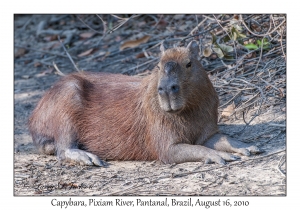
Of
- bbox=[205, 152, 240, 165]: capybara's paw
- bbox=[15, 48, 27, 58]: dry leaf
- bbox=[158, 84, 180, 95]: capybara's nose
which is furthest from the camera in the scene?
bbox=[15, 48, 27, 58]: dry leaf

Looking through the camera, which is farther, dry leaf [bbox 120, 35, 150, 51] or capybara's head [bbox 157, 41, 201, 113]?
dry leaf [bbox 120, 35, 150, 51]

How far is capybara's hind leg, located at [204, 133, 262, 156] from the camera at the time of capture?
15.8 ft

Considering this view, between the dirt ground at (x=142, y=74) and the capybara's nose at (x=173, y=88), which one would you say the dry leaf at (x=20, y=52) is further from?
the capybara's nose at (x=173, y=88)

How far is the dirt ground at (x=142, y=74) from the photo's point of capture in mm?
4387

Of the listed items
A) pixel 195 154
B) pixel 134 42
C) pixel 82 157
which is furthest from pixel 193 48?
pixel 134 42

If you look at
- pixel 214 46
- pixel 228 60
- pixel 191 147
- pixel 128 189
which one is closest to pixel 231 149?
pixel 191 147

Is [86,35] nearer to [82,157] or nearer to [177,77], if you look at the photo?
[82,157]

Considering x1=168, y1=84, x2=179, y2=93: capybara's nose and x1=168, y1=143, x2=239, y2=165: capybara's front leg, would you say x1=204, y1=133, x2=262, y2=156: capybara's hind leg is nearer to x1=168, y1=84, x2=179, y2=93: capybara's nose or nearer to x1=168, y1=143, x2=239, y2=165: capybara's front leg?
x1=168, y1=143, x2=239, y2=165: capybara's front leg

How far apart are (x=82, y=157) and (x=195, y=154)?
3.51ft

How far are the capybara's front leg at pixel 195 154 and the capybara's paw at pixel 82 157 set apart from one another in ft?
2.24

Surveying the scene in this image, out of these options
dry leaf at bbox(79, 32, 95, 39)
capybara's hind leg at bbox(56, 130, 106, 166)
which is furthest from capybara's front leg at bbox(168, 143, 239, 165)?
dry leaf at bbox(79, 32, 95, 39)

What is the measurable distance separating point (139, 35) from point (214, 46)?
2400mm

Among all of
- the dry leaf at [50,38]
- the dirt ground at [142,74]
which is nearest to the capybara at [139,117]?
the dirt ground at [142,74]

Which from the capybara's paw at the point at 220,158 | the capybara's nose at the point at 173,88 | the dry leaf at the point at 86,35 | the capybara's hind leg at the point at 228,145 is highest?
the dry leaf at the point at 86,35
